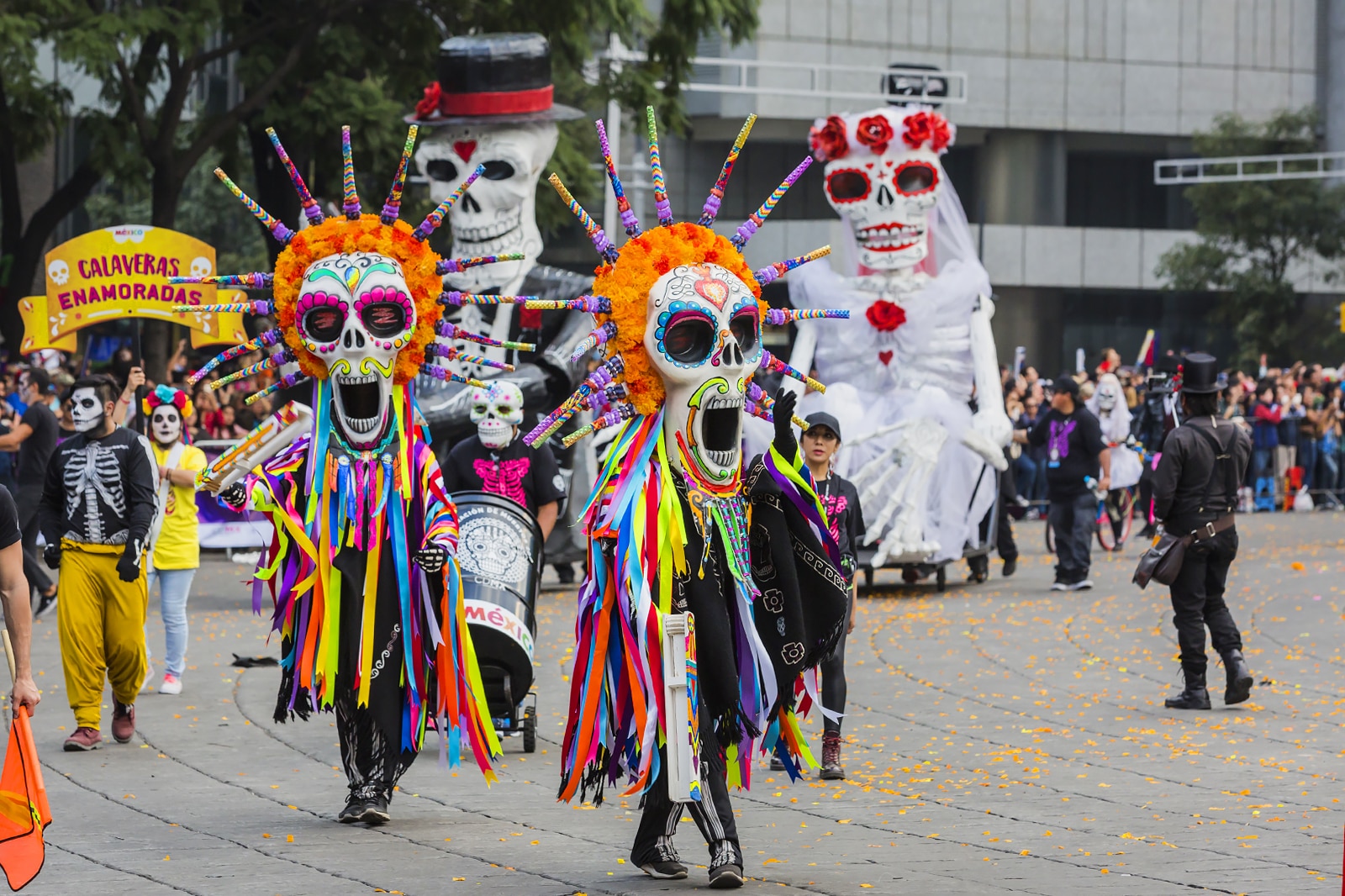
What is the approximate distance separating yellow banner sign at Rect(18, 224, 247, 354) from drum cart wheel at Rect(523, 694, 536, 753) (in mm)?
6231

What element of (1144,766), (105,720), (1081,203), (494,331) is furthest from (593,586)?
(1081,203)

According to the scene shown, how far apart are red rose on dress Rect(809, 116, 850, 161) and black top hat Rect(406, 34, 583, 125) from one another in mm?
2249

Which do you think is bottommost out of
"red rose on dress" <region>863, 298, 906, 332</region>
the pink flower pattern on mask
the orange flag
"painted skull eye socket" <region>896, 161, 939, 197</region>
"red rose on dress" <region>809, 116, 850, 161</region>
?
the orange flag

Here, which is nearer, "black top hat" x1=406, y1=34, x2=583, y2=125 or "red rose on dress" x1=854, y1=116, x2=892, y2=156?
"black top hat" x1=406, y1=34, x2=583, y2=125

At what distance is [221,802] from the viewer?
8094mm

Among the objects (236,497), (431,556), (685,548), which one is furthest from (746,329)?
(236,497)

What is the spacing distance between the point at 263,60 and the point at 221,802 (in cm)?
1266

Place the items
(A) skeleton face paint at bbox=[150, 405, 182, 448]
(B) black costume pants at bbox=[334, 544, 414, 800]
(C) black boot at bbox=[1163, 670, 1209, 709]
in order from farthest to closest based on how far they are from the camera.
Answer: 1. (A) skeleton face paint at bbox=[150, 405, 182, 448]
2. (C) black boot at bbox=[1163, 670, 1209, 709]
3. (B) black costume pants at bbox=[334, 544, 414, 800]

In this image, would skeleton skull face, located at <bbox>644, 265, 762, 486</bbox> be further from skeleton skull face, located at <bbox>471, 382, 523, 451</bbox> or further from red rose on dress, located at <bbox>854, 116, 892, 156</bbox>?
red rose on dress, located at <bbox>854, 116, 892, 156</bbox>

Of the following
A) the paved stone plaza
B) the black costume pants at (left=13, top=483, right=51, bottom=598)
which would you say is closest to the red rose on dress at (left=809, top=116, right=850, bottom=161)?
the paved stone plaza

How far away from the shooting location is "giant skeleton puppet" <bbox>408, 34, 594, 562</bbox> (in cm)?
1422

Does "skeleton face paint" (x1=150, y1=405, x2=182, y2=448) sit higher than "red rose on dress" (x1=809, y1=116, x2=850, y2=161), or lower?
lower

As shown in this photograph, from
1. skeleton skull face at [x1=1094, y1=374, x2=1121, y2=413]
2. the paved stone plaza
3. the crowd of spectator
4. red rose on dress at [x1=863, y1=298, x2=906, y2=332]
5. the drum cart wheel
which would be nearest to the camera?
the paved stone plaza

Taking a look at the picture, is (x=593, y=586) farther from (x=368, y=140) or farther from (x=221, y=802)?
(x=368, y=140)
